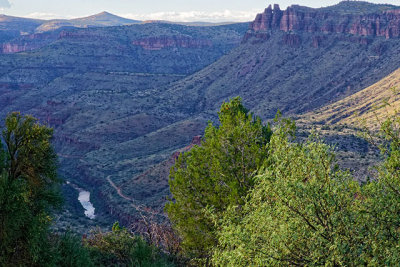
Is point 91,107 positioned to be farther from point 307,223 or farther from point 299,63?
point 307,223

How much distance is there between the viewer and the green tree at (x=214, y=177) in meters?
22.8

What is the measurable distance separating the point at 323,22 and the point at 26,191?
463 ft

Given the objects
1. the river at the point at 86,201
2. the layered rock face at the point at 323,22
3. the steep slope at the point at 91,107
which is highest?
the layered rock face at the point at 323,22

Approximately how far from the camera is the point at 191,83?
139500 mm

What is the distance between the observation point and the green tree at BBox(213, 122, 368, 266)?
12773 millimetres

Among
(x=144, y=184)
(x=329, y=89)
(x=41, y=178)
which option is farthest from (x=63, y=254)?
(x=329, y=89)

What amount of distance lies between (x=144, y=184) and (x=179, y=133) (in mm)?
31265

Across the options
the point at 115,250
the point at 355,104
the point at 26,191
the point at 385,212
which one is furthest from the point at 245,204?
the point at 355,104

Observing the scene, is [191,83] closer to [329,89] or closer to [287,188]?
[329,89]

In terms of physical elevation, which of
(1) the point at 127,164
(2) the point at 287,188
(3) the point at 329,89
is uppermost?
(2) the point at 287,188

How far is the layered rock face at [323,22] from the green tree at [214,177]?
380 ft

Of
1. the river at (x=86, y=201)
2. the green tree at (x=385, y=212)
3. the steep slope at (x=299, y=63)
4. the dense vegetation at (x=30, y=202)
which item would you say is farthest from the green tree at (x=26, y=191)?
the steep slope at (x=299, y=63)

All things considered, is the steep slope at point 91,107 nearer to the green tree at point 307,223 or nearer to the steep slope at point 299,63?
the steep slope at point 299,63

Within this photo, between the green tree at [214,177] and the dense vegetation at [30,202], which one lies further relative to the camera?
the green tree at [214,177]
